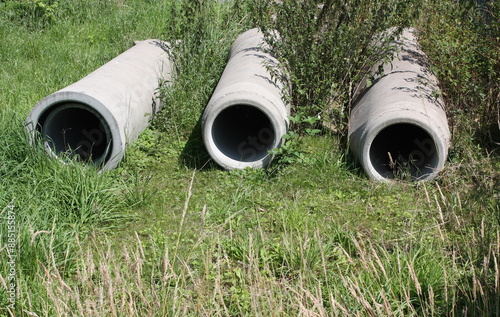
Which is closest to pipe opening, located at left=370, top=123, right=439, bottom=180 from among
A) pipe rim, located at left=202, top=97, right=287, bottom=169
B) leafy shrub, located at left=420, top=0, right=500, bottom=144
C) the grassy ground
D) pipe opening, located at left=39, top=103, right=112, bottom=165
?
the grassy ground

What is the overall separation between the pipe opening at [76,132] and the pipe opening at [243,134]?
3.52 feet

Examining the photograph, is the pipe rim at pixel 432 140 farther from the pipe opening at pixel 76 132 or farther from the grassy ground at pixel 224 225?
the pipe opening at pixel 76 132

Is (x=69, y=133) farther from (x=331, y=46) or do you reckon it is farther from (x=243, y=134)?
(x=331, y=46)

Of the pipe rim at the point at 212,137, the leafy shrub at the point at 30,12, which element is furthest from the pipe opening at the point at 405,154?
the leafy shrub at the point at 30,12

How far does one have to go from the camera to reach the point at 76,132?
19.3ft

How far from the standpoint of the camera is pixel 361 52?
635 centimetres

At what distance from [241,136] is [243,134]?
66mm

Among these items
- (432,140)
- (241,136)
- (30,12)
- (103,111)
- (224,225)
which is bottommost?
(224,225)

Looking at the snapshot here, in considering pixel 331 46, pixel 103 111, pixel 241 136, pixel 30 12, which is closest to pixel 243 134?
pixel 241 136

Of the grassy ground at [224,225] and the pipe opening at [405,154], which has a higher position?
the pipe opening at [405,154]

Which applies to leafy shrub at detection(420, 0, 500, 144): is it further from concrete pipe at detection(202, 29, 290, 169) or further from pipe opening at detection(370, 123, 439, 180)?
concrete pipe at detection(202, 29, 290, 169)

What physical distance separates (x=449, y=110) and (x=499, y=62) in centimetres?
69

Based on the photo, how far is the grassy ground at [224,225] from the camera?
2.90 meters

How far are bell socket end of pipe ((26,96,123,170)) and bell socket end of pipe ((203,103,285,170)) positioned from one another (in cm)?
85
